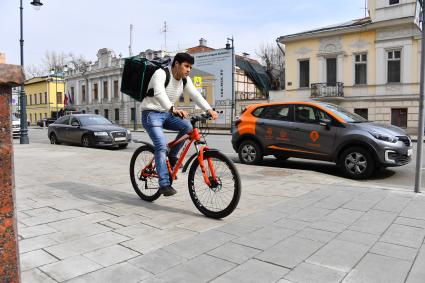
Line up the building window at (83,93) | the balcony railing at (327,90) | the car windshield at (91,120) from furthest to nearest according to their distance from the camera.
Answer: the building window at (83,93)
the balcony railing at (327,90)
the car windshield at (91,120)

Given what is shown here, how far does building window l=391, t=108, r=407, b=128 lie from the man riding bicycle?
25.8 meters

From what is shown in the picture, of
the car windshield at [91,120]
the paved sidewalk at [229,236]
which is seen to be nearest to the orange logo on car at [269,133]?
the paved sidewalk at [229,236]

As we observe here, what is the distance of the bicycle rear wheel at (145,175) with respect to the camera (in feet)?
17.2

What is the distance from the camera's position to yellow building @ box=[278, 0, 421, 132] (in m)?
26.4

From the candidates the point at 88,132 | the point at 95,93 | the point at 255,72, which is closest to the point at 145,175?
the point at 88,132

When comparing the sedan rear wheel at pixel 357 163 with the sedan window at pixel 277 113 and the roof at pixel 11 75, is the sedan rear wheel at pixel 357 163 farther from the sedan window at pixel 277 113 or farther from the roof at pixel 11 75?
the roof at pixel 11 75

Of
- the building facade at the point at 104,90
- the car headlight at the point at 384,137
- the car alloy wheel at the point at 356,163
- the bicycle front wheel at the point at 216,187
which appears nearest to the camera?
the bicycle front wheel at the point at 216,187

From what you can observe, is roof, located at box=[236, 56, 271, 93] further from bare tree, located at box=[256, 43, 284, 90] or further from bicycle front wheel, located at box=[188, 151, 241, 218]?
bicycle front wheel, located at box=[188, 151, 241, 218]

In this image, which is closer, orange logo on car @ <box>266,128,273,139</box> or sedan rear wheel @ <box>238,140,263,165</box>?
orange logo on car @ <box>266,128,273,139</box>

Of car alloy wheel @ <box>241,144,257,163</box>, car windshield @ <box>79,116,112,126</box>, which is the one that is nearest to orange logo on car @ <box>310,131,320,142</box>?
car alloy wheel @ <box>241,144,257,163</box>

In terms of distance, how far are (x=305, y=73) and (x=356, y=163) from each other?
2442cm

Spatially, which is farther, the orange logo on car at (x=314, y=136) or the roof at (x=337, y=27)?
the roof at (x=337, y=27)

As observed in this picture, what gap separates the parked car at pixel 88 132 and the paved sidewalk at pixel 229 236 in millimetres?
9536

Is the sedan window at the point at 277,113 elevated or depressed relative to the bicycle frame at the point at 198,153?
elevated
